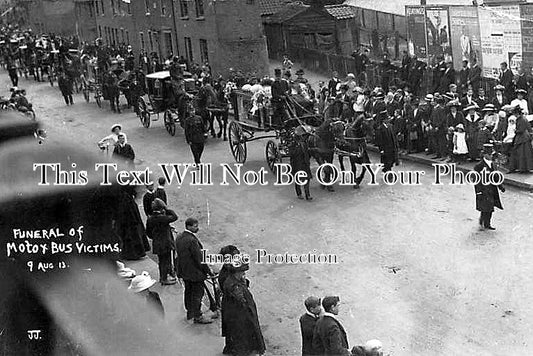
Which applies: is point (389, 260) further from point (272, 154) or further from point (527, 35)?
point (527, 35)

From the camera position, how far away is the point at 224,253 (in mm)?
8320

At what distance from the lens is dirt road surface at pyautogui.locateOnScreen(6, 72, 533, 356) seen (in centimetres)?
880

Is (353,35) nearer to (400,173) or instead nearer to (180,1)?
(180,1)

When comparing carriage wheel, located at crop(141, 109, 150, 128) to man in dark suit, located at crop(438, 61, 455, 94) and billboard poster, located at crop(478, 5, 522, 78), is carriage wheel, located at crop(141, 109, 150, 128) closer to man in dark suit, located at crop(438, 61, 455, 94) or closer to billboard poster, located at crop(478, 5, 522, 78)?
man in dark suit, located at crop(438, 61, 455, 94)

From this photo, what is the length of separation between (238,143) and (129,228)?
554 centimetres

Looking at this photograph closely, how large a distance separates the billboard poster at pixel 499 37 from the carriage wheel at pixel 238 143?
6975 mm

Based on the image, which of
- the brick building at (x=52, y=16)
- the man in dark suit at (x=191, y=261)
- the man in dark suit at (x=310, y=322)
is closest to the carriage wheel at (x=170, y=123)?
the man in dark suit at (x=191, y=261)

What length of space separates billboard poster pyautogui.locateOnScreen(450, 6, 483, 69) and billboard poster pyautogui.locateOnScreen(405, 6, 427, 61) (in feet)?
5.62

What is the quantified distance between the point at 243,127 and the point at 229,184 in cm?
163

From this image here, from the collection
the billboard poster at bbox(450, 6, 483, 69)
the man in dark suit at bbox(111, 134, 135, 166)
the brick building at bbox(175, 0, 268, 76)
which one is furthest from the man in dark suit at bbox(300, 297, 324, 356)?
the brick building at bbox(175, 0, 268, 76)

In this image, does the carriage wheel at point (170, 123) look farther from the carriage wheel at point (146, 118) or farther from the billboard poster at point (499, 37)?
the billboard poster at point (499, 37)

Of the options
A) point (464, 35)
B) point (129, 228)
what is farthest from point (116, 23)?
point (129, 228)

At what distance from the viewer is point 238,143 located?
16.7 meters

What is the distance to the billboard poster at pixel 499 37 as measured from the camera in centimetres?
1808
